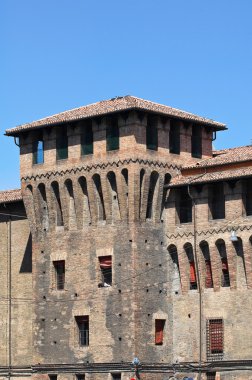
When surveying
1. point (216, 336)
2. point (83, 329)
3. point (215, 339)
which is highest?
point (83, 329)

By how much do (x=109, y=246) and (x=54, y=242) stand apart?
3.34 m

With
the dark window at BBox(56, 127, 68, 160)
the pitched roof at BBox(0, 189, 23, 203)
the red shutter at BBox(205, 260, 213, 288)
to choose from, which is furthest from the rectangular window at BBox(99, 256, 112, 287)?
the pitched roof at BBox(0, 189, 23, 203)

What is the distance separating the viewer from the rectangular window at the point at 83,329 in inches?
2370

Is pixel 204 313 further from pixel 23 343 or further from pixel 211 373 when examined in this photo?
pixel 23 343

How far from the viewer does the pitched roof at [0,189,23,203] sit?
214 ft

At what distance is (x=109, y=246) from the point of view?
196 ft

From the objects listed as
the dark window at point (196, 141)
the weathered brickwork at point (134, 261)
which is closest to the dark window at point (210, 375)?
the weathered brickwork at point (134, 261)

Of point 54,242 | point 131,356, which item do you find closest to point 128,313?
point 131,356

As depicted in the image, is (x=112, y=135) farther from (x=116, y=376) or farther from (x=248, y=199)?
(x=116, y=376)

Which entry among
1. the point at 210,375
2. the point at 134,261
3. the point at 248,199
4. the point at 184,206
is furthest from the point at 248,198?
the point at 210,375

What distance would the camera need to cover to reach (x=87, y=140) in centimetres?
6084

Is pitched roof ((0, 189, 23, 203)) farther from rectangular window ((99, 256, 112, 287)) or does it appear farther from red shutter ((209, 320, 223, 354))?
red shutter ((209, 320, 223, 354))

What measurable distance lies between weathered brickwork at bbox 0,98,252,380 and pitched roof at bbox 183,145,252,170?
0.61 m

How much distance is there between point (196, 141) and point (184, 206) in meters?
3.72
